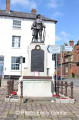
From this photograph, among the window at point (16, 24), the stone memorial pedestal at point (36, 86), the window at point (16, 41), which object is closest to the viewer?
the stone memorial pedestal at point (36, 86)

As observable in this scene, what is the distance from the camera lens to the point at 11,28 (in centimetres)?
2769

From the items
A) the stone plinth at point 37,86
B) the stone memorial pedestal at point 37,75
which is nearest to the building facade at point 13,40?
the stone memorial pedestal at point 37,75

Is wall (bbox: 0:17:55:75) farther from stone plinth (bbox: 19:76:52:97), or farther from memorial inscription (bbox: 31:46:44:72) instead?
stone plinth (bbox: 19:76:52:97)

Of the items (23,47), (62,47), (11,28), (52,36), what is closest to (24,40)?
(23,47)

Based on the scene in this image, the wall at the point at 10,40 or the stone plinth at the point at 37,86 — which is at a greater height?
the wall at the point at 10,40

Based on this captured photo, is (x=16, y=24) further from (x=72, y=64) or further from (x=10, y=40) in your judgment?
(x=72, y=64)

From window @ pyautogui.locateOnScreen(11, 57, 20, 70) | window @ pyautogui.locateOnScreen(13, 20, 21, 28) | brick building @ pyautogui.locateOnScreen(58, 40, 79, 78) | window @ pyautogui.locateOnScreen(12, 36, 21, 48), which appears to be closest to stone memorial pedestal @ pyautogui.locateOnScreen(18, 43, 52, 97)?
window @ pyautogui.locateOnScreen(11, 57, 20, 70)

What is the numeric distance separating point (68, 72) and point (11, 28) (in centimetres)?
2392

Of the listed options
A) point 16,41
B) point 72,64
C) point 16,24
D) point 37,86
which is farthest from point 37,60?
point 72,64

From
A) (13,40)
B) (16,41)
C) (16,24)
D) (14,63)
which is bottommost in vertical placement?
(14,63)

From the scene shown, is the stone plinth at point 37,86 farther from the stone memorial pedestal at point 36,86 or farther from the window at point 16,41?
the window at point 16,41

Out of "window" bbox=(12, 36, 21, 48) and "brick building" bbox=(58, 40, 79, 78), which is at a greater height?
"window" bbox=(12, 36, 21, 48)

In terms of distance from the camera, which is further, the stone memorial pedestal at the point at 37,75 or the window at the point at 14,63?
the window at the point at 14,63

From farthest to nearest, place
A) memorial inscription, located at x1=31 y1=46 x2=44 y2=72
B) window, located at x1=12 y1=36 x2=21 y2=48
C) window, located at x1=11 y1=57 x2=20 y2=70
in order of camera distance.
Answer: window, located at x1=12 y1=36 x2=21 y2=48
window, located at x1=11 y1=57 x2=20 y2=70
memorial inscription, located at x1=31 y1=46 x2=44 y2=72
